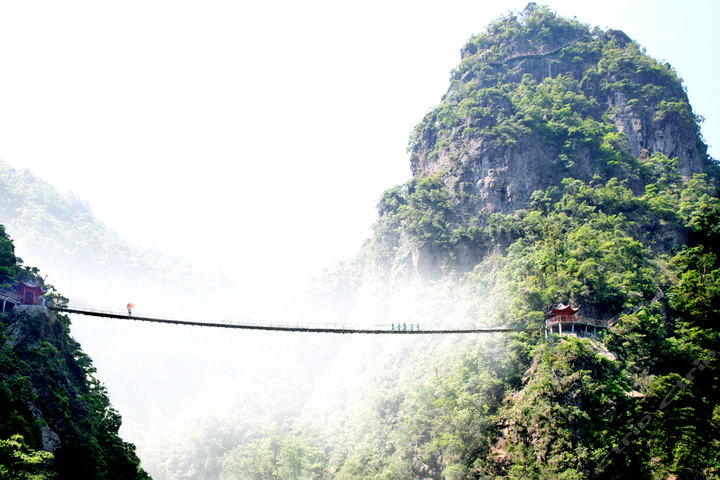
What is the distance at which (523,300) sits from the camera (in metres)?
29.5

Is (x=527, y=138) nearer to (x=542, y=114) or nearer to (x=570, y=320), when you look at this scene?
(x=542, y=114)

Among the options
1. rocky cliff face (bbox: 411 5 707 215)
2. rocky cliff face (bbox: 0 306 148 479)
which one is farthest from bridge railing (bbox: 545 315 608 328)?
rocky cliff face (bbox: 0 306 148 479)

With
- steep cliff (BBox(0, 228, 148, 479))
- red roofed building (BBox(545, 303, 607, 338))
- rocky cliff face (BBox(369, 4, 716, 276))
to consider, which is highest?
rocky cliff face (BBox(369, 4, 716, 276))

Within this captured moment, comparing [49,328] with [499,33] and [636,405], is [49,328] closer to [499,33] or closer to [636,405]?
[636,405]

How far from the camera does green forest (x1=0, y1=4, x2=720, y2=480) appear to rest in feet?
70.9

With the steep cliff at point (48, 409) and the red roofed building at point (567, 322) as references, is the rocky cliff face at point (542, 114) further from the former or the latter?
the steep cliff at point (48, 409)

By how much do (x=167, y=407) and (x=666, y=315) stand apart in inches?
2574

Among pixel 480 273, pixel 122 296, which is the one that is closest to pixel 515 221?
pixel 480 273

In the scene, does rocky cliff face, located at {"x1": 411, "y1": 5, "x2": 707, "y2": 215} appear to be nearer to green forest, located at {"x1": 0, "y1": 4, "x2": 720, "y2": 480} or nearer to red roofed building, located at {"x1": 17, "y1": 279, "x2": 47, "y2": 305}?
green forest, located at {"x1": 0, "y1": 4, "x2": 720, "y2": 480}

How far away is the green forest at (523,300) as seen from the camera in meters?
21.6

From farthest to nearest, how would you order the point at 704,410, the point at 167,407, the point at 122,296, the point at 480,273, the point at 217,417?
the point at 122,296 < the point at 167,407 < the point at 217,417 < the point at 480,273 < the point at 704,410

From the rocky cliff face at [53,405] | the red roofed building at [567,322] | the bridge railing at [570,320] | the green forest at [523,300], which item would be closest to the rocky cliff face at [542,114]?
the green forest at [523,300]

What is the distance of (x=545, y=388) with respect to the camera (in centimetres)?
2314

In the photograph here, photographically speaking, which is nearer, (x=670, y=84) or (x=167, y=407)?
(x=670, y=84)
